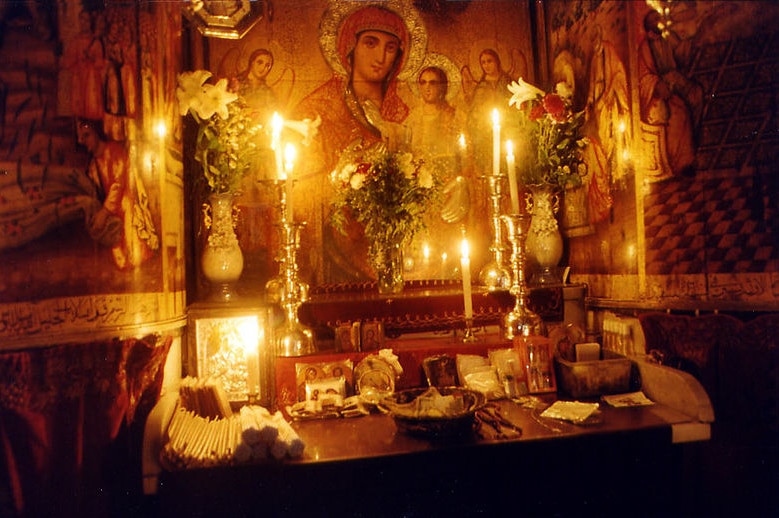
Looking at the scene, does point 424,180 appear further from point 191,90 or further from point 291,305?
point 191,90

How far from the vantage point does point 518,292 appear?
291 cm

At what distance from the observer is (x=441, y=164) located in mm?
4117

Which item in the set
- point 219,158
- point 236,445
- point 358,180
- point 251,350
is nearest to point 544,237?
point 358,180

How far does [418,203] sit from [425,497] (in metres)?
1.91

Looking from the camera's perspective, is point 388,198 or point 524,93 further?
point 524,93

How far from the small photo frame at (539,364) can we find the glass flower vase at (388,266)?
3.55 ft

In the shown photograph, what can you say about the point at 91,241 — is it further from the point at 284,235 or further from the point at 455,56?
the point at 455,56

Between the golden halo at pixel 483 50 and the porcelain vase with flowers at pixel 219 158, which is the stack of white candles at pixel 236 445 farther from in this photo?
the golden halo at pixel 483 50

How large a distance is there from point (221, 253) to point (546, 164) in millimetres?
2345

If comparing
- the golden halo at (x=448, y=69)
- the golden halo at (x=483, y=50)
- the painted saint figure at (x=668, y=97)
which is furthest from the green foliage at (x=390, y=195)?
the painted saint figure at (x=668, y=97)

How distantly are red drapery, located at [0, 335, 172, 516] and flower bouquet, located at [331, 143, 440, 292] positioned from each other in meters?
1.66

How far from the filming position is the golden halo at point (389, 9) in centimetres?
403

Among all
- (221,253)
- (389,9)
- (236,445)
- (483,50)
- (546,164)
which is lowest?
(236,445)

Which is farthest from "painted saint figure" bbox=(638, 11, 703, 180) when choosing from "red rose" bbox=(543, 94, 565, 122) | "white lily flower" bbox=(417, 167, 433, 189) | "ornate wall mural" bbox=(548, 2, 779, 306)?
"white lily flower" bbox=(417, 167, 433, 189)
